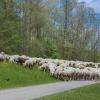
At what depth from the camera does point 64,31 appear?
230 feet

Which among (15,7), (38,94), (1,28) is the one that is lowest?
(38,94)

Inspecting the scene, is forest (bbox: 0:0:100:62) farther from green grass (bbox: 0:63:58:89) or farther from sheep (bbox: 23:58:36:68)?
green grass (bbox: 0:63:58:89)

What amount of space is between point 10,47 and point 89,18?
37.7 metres

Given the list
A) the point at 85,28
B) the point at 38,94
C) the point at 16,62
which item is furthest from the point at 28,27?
the point at 38,94

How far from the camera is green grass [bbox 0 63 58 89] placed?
21.1 m

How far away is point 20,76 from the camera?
23.2m

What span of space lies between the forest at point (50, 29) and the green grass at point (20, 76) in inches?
727

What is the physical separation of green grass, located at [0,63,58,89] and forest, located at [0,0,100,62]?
60.6ft

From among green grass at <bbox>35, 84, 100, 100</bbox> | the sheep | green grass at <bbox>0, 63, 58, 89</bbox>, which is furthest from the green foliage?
green grass at <bbox>35, 84, 100, 100</bbox>

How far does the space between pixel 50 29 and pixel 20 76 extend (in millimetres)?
50807

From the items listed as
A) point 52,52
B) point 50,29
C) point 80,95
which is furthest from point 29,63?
point 50,29

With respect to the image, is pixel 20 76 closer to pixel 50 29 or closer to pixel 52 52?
pixel 52 52

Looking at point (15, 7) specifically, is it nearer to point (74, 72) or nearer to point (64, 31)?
point (64, 31)

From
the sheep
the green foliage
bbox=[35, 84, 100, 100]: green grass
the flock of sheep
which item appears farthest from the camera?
the green foliage
